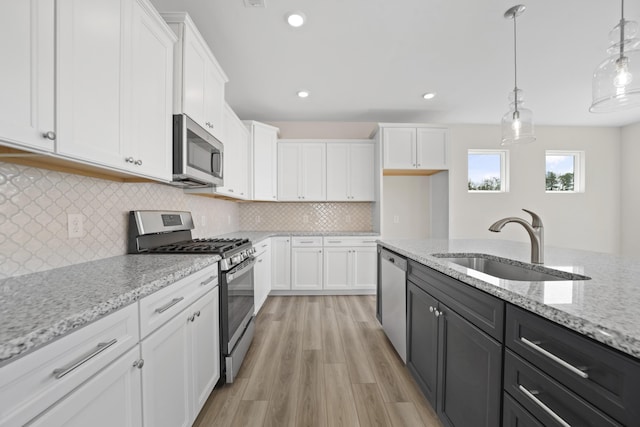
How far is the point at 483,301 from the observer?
1035mm

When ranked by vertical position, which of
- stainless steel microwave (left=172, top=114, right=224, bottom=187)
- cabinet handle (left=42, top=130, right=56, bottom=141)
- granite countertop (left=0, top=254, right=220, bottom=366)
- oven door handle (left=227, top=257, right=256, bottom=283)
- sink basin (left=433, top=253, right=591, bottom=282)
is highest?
stainless steel microwave (left=172, top=114, right=224, bottom=187)

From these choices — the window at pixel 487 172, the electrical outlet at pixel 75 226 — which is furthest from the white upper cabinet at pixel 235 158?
the window at pixel 487 172

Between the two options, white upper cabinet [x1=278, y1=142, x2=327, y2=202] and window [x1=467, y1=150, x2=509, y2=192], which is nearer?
white upper cabinet [x1=278, y1=142, x2=327, y2=202]

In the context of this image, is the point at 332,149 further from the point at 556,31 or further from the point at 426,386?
the point at 426,386

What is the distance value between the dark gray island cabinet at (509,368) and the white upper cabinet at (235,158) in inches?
83.5

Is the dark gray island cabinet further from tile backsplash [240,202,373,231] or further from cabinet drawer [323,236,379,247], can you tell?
tile backsplash [240,202,373,231]

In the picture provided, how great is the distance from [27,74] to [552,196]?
6359mm

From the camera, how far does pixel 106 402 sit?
2.60 feet

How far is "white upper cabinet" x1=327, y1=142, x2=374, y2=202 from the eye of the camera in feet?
13.3

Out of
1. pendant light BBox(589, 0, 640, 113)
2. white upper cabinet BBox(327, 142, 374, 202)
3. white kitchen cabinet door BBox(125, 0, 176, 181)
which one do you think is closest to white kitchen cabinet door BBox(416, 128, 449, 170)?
white upper cabinet BBox(327, 142, 374, 202)

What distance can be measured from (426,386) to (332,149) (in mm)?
3252

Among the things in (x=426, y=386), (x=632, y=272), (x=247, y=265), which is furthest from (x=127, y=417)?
(x=632, y=272)

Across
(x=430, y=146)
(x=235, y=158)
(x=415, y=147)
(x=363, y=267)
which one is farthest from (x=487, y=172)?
(x=235, y=158)

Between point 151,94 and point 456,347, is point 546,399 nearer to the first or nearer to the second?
point 456,347
